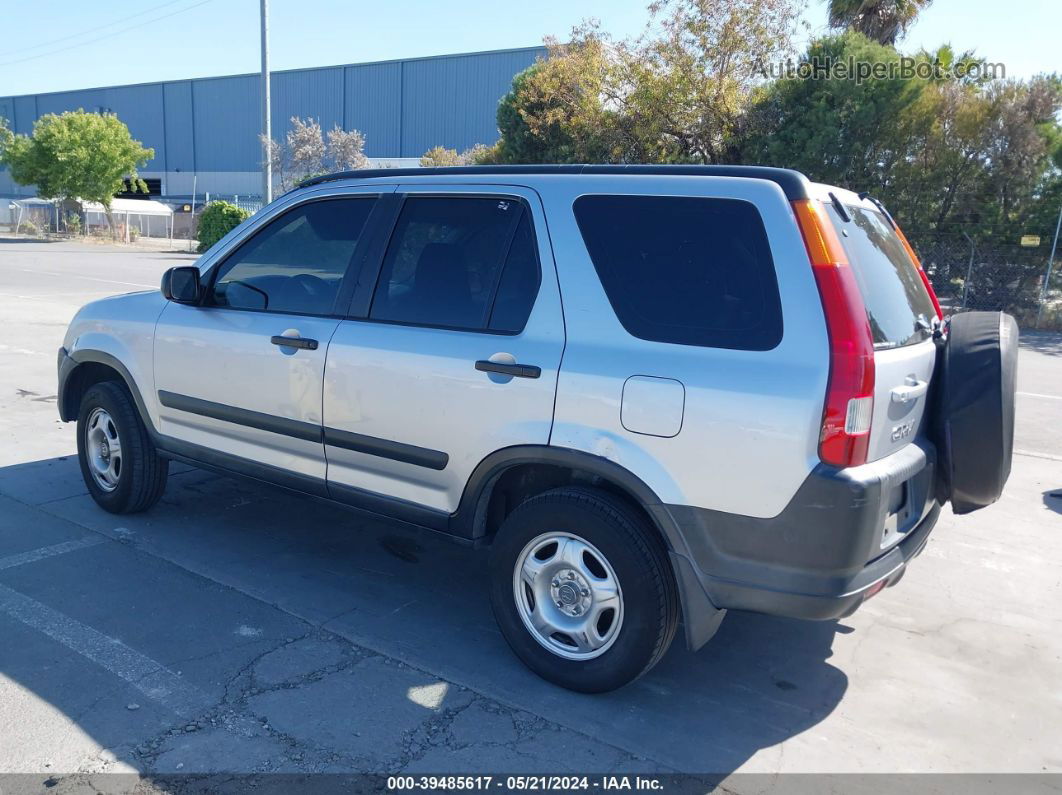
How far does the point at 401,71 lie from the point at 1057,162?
39368 millimetres

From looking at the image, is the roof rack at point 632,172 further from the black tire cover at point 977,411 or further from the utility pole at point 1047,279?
the utility pole at point 1047,279

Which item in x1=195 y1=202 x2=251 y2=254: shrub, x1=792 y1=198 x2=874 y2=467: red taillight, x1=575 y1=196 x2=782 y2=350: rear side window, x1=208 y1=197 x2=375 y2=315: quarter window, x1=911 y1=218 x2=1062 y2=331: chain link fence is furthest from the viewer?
x1=195 y1=202 x2=251 y2=254: shrub

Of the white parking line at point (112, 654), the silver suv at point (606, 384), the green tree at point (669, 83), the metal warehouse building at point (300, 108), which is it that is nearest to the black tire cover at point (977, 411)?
the silver suv at point (606, 384)

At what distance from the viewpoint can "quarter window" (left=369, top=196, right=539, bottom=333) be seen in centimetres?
363

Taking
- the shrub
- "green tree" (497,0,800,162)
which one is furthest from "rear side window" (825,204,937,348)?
the shrub

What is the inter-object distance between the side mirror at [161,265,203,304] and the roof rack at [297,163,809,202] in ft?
2.50

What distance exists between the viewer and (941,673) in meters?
3.85

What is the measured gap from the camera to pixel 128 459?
5105mm

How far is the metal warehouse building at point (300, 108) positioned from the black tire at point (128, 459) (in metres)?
40.1

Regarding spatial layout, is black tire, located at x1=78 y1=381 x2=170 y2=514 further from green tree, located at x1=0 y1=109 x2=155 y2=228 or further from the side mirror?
green tree, located at x1=0 y1=109 x2=155 y2=228

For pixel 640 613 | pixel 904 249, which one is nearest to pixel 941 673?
pixel 640 613

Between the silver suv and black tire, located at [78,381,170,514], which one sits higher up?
the silver suv

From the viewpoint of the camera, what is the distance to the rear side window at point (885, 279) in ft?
10.3

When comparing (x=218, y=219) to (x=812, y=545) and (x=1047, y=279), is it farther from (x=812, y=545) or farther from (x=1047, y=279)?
(x=812, y=545)
